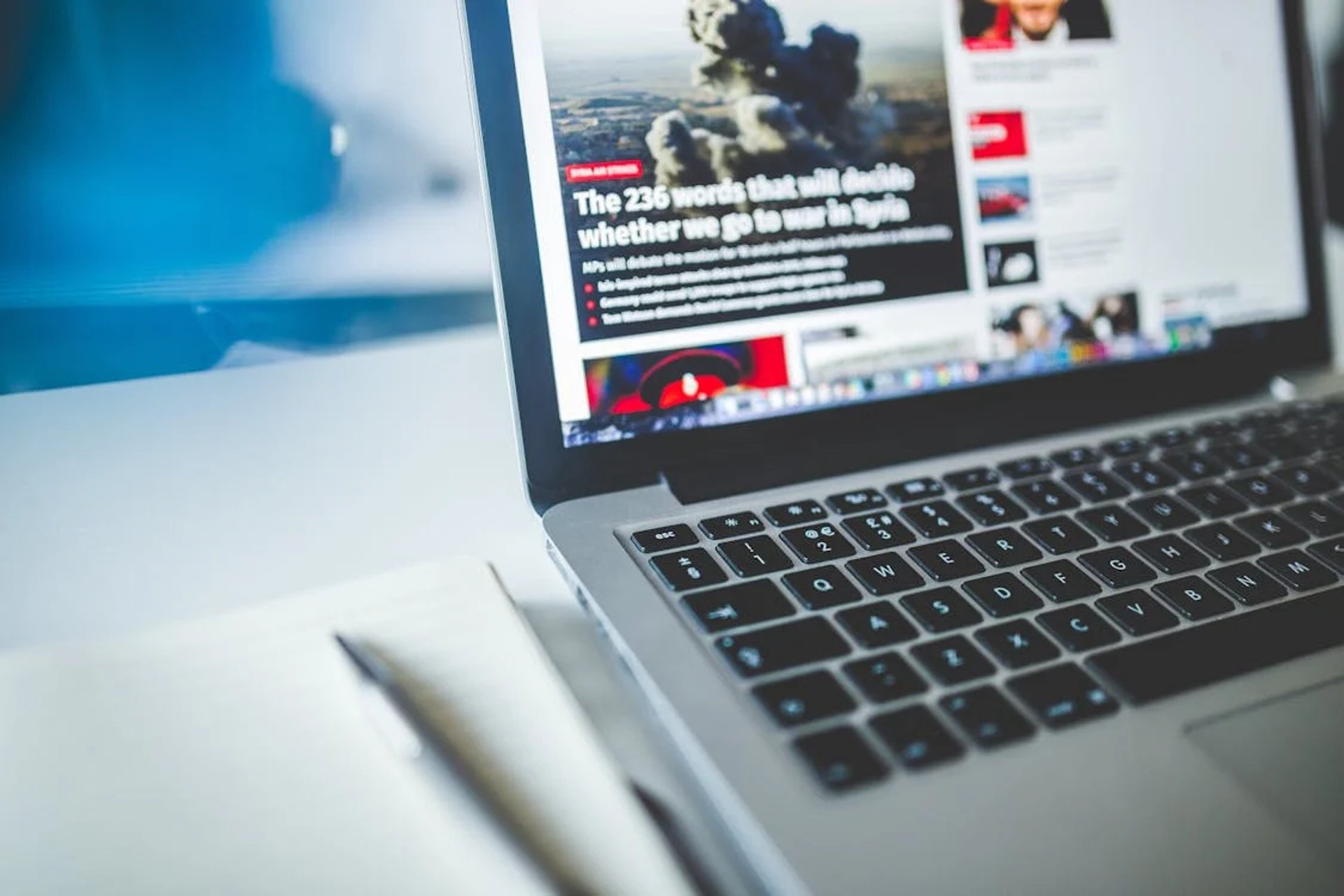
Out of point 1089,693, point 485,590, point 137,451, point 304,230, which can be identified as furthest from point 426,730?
A: point 304,230

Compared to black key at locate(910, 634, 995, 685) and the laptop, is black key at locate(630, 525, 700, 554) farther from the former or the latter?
black key at locate(910, 634, 995, 685)

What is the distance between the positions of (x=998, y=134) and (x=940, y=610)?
0.95 feet

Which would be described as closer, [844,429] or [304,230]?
[844,429]

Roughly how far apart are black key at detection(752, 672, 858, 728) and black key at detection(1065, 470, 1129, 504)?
0.20 metres

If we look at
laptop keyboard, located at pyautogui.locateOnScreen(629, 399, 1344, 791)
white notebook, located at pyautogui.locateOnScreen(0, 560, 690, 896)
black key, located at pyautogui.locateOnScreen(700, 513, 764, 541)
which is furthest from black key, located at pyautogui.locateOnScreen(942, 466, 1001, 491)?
white notebook, located at pyautogui.locateOnScreen(0, 560, 690, 896)

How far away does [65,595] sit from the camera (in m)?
0.40

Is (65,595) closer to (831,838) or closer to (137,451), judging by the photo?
(137,451)

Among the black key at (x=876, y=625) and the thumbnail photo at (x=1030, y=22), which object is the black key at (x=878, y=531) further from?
the thumbnail photo at (x=1030, y=22)

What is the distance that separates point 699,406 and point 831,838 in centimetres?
24

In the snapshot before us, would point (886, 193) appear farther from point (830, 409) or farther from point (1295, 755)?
point (1295, 755)

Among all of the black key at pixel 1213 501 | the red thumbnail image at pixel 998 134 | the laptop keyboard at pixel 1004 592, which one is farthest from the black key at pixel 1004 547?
the red thumbnail image at pixel 998 134

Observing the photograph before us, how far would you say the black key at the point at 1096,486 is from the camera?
43 centimetres

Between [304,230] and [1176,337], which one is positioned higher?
[304,230]

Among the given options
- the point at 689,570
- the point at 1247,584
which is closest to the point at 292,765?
the point at 689,570
